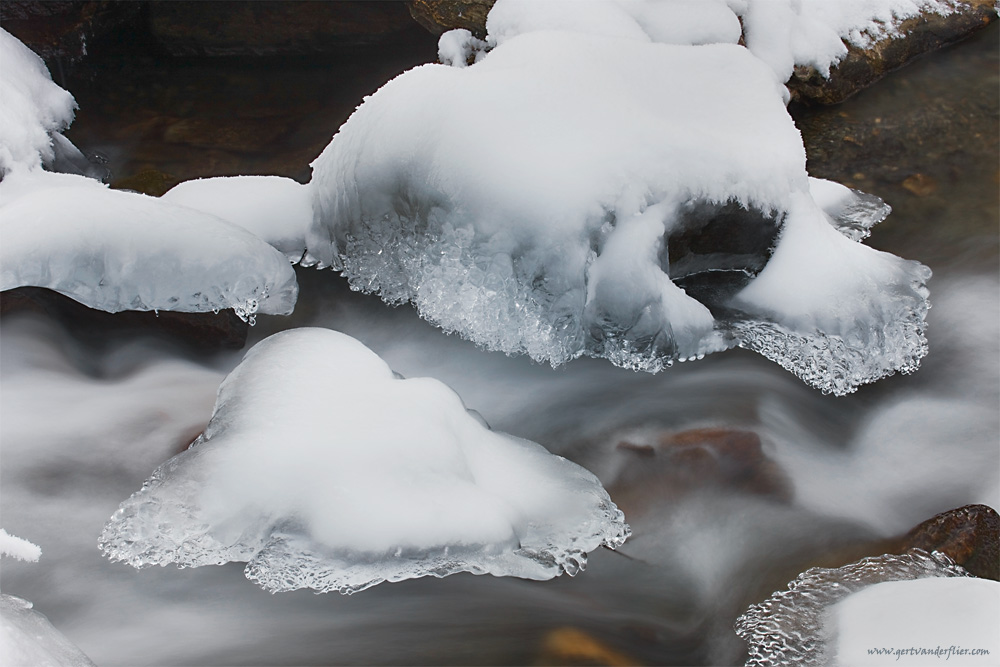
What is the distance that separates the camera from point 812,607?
2236 millimetres

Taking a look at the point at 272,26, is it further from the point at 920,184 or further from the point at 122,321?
the point at 920,184

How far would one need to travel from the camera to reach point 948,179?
162 inches

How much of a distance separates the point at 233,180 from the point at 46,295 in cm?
87

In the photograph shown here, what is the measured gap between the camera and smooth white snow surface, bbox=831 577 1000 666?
6.50ft

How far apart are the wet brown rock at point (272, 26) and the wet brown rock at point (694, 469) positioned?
3.56m

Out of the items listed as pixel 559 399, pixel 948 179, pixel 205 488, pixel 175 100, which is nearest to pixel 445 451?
pixel 205 488

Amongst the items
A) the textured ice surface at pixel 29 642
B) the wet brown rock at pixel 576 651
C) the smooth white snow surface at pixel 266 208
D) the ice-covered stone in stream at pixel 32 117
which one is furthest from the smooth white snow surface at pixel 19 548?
the ice-covered stone in stream at pixel 32 117

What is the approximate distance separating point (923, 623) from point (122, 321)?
2.70 m

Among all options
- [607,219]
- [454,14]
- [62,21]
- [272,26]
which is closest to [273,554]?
[607,219]

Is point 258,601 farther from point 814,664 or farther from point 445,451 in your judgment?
point 814,664

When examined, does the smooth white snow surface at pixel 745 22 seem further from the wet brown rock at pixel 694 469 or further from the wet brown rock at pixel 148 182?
the wet brown rock at pixel 694 469

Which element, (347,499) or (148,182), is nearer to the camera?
(347,499)

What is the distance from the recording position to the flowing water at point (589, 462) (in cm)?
211

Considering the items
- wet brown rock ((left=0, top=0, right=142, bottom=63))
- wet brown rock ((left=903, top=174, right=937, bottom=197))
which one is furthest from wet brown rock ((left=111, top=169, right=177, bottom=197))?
wet brown rock ((left=903, top=174, right=937, bottom=197))
